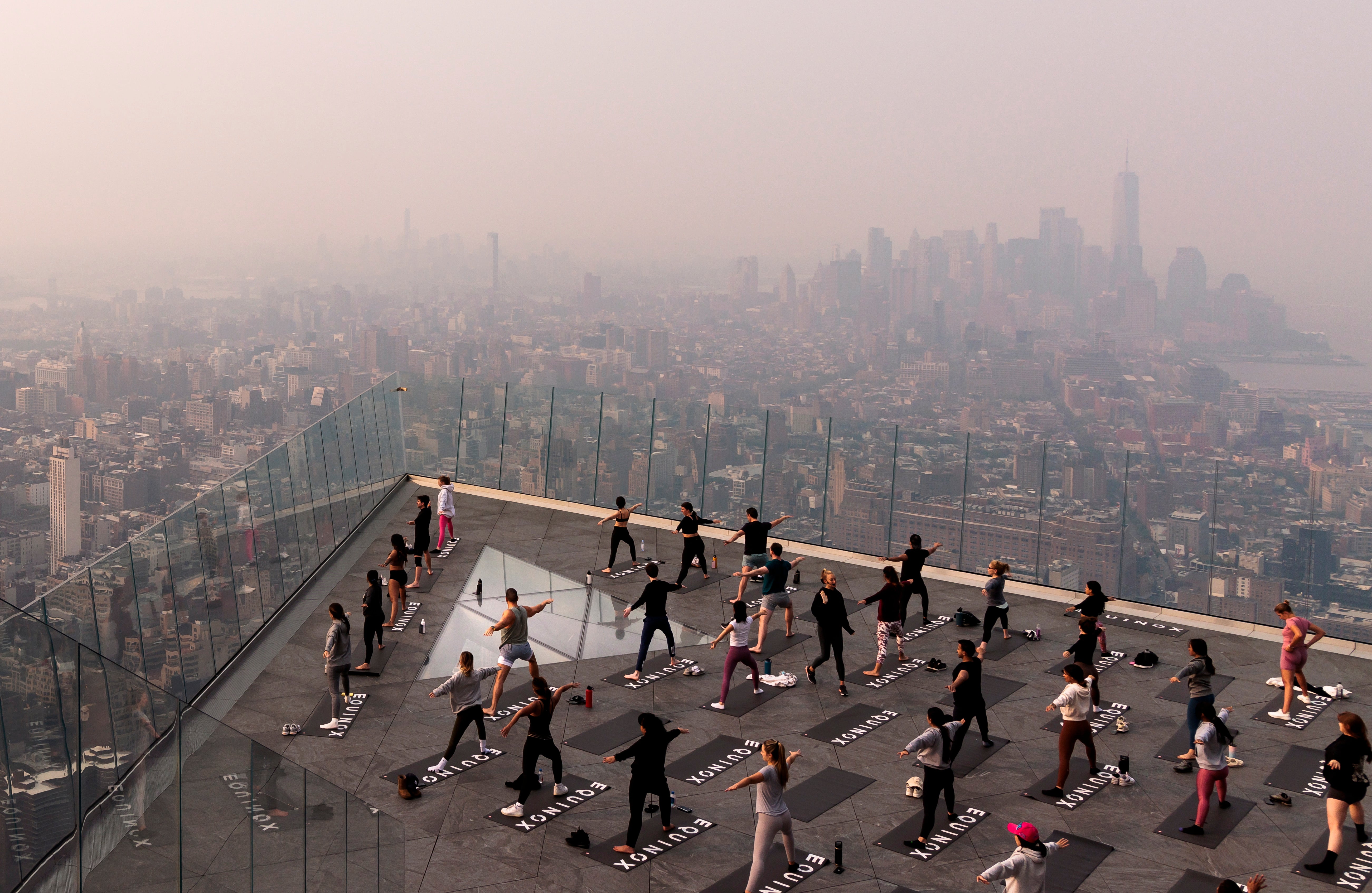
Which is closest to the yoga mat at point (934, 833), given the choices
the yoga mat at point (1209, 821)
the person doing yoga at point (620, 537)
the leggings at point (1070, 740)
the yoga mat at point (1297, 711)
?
the leggings at point (1070, 740)

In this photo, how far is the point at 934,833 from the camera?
1431 centimetres

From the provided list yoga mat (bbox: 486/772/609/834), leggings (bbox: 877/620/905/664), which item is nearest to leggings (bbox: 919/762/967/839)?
yoga mat (bbox: 486/772/609/834)

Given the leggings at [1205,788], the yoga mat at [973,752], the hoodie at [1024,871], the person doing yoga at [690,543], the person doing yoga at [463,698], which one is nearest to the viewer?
the hoodie at [1024,871]

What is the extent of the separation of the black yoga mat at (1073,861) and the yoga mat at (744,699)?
504 cm

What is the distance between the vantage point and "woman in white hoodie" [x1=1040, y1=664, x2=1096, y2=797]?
14.6m

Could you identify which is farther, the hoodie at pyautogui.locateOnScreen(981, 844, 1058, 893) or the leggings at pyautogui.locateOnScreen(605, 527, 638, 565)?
the leggings at pyautogui.locateOnScreen(605, 527, 638, 565)

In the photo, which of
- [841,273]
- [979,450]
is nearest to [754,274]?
[841,273]

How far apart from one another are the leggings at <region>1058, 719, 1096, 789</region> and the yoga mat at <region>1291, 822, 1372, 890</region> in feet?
8.45

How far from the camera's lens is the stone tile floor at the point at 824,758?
13602 millimetres

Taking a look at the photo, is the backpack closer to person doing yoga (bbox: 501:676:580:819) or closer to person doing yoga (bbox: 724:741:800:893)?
person doing yoga (bbox: 724:741:800:893)

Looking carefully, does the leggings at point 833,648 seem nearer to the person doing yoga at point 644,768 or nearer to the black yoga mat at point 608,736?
the black yoga mat at point 608,736

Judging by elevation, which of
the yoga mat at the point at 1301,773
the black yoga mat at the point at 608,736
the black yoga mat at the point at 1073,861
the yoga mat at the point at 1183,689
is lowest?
the black yoga mat at the point at 608,736

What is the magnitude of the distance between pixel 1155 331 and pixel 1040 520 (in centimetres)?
11947

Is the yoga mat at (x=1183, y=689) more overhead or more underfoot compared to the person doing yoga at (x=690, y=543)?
more underfoot
